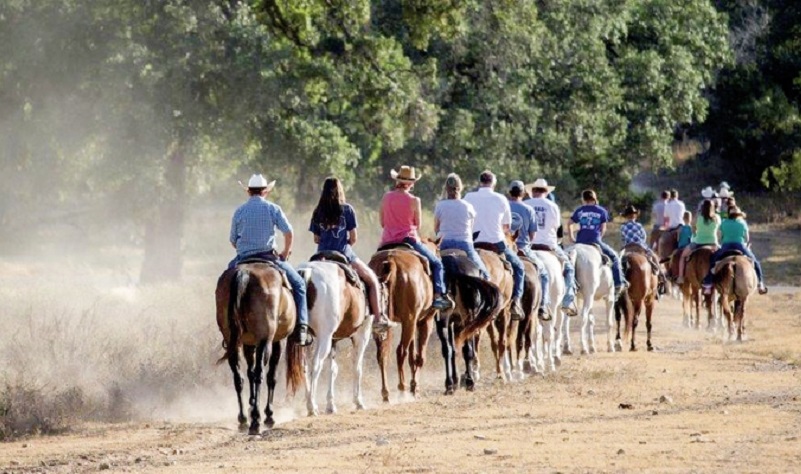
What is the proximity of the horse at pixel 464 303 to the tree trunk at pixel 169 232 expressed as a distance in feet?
60.6

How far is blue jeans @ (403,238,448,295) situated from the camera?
2100 centimetres

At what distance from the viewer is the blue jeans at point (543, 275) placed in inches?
965

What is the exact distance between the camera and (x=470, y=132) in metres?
42.7

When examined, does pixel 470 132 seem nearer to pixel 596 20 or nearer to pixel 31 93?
pixel 596 20

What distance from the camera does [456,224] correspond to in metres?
21.9

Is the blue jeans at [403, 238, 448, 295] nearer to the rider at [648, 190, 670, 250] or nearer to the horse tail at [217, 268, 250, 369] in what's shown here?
the horse tail at [217, 268, 250, 369]

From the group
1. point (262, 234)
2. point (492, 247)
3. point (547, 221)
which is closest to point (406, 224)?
point (492, 247)

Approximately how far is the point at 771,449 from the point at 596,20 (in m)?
32.6

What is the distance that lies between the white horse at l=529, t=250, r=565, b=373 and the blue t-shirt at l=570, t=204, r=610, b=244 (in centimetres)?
165

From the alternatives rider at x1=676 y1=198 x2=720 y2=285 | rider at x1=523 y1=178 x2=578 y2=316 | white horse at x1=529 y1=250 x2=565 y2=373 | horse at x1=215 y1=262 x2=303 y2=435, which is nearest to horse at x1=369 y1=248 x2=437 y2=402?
horse at x1=215 y1=262 x2=303 y2=435

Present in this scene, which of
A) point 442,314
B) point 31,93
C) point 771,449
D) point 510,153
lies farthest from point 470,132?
point 771,449

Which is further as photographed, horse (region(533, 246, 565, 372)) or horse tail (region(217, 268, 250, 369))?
horse (region(533, 246, 565, 372))

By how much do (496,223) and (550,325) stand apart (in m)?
3.46

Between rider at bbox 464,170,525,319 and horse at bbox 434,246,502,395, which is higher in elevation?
rider at bbox 464,170,525,319
